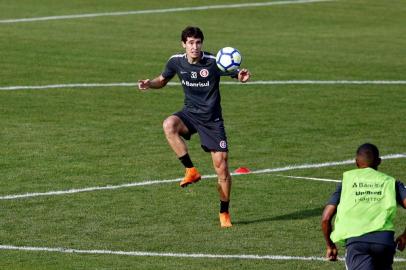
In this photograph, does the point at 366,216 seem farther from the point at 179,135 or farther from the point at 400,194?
the point at 179,135

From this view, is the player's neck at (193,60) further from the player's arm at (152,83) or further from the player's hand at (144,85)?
the player's hand at (144,85)

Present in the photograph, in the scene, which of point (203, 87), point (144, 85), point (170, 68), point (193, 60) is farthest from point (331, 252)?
point (144, 85)

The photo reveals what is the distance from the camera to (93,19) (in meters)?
42.6

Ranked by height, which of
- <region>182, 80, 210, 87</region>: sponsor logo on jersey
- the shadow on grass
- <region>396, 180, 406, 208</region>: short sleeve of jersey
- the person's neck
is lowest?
the shadow on grass

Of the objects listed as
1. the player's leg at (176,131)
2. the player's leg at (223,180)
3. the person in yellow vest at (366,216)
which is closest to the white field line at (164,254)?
the player's leg at (223,180)

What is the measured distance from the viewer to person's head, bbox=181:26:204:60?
1811 cm

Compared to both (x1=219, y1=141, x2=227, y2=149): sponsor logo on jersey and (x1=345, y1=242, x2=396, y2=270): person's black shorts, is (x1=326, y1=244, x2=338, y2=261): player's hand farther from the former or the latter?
(x1=219, y1=141, x2=227, y2=149): sponsor logo on jersey

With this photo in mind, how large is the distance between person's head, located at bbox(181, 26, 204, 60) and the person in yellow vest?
5818 millimetres

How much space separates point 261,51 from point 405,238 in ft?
80.3

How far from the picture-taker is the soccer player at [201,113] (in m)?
18.3

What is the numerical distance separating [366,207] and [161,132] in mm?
13599

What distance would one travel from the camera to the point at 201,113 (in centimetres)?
1847

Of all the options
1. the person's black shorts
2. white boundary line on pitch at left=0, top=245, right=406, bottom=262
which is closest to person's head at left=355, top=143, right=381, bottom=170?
the person's black shorts

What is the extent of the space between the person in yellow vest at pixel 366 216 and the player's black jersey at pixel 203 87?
5839 millimetres
